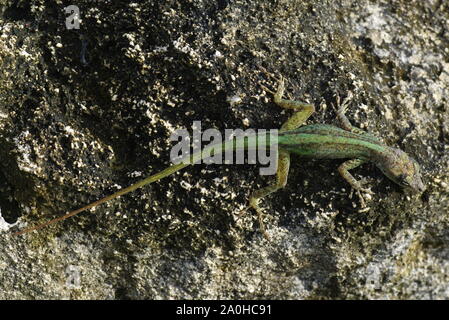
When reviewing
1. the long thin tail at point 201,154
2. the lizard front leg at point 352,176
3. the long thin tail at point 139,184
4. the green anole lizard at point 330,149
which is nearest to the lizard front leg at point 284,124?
the green anole lizard at point 330,149

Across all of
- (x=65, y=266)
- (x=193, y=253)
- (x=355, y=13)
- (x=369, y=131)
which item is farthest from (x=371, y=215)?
(x=65, y=266)

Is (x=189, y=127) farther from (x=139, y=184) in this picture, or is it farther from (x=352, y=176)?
(x=352, y=176)

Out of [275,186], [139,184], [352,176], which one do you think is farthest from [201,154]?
[352,176]

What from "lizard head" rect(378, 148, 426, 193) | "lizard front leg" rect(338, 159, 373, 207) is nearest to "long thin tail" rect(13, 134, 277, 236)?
"lizard front leg" rect(338, 159, 373, 207)

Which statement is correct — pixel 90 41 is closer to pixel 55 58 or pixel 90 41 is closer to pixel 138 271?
pixel 55 58

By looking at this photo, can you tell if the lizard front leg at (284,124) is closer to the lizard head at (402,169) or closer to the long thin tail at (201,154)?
the long thin tail at (201,154)
